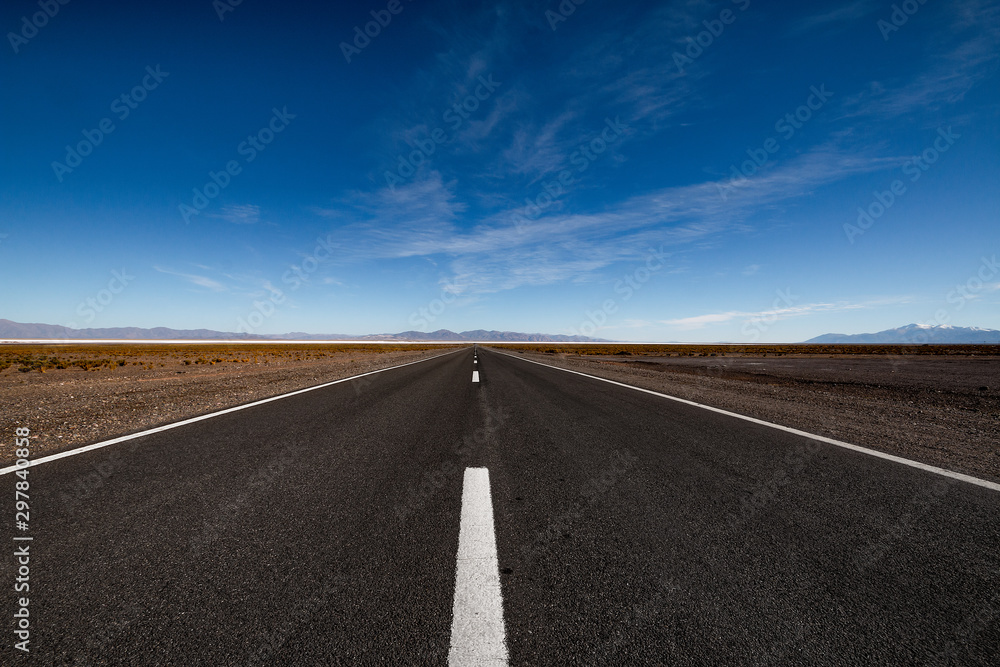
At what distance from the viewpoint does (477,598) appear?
1.86 m

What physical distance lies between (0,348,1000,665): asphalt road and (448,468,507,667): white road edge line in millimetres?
49

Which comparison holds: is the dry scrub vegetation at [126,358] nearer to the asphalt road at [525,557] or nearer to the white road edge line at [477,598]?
the asphalt road at [525,557]

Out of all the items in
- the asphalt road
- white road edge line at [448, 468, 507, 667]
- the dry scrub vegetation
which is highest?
the dry scrub vegetation

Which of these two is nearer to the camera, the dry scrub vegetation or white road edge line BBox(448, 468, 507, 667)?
white road edge line BBox(448, 468, 507, 667)

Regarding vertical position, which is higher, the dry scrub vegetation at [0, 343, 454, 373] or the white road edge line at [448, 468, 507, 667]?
the dry scrub vegetation at [0, 343, 454, 373]

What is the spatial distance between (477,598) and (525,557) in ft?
1.55

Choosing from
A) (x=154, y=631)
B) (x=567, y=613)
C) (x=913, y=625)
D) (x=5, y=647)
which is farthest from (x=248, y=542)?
(x=913, y=625)

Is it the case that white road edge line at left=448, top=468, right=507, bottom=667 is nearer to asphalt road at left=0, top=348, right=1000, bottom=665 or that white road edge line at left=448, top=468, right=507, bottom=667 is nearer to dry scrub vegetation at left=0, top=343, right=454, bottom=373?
asphalt road at left=0, top=348, right=1000, bottom=665

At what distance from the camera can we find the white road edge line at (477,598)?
153 centimetres

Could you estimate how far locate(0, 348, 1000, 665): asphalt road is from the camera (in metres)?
1.62

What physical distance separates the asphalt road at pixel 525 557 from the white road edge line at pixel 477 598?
0.05 m

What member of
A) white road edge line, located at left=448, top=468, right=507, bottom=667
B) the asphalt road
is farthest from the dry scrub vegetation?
white road edge line, located at left=448, top=468, right=507, bottom=667

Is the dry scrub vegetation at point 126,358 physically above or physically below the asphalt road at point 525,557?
above

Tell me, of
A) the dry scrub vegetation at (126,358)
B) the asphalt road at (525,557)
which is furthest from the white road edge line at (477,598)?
the dry scrub vegetation at (126,358)
